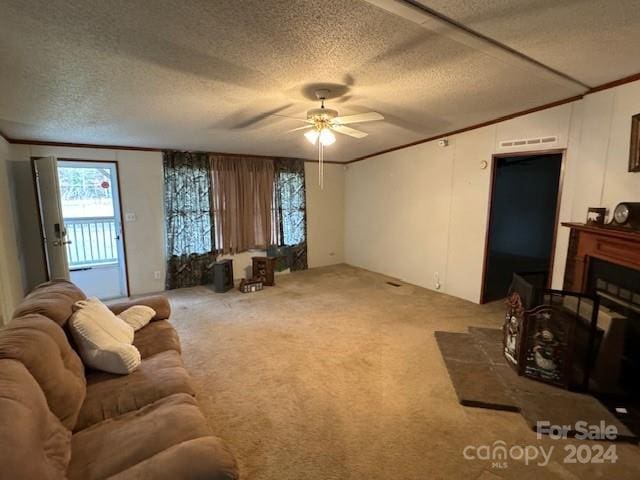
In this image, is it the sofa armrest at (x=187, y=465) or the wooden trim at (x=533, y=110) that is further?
the wooden trim at (x=533, y=110)

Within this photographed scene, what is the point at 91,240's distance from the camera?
18.9 feet

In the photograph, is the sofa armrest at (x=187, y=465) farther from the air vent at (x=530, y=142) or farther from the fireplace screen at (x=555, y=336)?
the air vent at (x=530, y=142)

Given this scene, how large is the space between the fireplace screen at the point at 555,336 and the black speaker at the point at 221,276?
3878 mm

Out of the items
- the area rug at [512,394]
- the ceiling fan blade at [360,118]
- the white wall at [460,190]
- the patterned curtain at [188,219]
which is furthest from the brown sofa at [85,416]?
the white wall at [460,190]

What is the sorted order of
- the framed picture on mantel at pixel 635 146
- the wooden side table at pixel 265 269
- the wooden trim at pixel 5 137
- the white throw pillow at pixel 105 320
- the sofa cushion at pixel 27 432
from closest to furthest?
the sofa cushion at pixel 27 432
the white throw pillow at pixel 105 320
the framed picture on mantel at pixel 635 146
the wooden trim at pixel 5 137
the wooden side table at pixel 265 269

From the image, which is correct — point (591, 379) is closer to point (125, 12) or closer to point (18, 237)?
point (125, 12)

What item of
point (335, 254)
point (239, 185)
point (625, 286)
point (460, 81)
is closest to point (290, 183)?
point (239, 185)

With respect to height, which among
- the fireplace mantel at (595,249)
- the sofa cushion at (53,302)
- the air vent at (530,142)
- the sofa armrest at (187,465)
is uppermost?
the air vent at (530,142)

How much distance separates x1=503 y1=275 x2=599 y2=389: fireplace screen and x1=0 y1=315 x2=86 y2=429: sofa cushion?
2.95 m

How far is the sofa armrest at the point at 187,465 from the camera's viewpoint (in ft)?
3.61

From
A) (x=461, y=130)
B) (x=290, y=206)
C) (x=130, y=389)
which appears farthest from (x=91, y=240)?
(x=461, y=130)

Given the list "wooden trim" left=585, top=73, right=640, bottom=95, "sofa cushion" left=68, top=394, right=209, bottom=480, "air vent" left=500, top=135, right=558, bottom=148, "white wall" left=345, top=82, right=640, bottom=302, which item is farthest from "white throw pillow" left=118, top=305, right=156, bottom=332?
"wooden trim" left=585, top=73, right=640, bottom=95

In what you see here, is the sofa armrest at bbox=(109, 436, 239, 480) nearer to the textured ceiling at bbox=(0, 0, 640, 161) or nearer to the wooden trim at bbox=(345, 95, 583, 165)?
the textured ceiling at bbox=(0, 0, 640, 161)

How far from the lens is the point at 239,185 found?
17.5 feet
